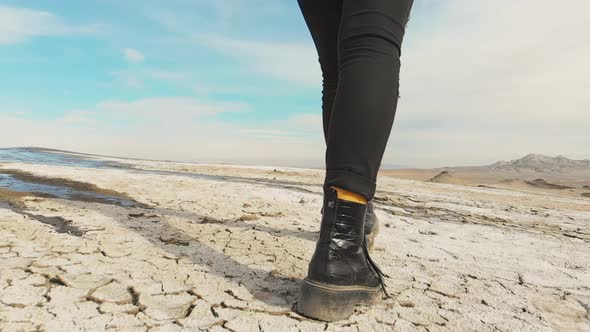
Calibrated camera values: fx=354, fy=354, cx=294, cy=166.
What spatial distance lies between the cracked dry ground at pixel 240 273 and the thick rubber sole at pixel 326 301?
21 millimetres

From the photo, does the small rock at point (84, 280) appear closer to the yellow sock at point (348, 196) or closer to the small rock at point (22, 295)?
the small rock at point (22, 295)

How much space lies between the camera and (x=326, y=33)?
0.97 m

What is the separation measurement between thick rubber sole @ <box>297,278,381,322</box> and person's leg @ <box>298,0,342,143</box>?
0.42 m

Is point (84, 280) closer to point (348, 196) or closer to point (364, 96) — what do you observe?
point (348, 196)

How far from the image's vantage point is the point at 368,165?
71 cm

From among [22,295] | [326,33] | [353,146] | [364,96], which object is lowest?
[22,295]

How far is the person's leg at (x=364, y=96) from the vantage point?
0.70m

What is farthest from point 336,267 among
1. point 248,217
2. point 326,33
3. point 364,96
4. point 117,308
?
point 248,217

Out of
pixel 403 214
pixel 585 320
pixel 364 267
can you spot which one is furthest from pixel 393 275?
pixel 403 214

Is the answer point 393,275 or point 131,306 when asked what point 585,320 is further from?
point 131,306

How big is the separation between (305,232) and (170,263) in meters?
0.67

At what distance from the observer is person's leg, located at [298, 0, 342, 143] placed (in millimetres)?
920

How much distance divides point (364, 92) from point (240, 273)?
593mm

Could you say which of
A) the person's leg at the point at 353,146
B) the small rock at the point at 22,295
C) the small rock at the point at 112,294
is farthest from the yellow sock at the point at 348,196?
the small rock at the point at 22,295
